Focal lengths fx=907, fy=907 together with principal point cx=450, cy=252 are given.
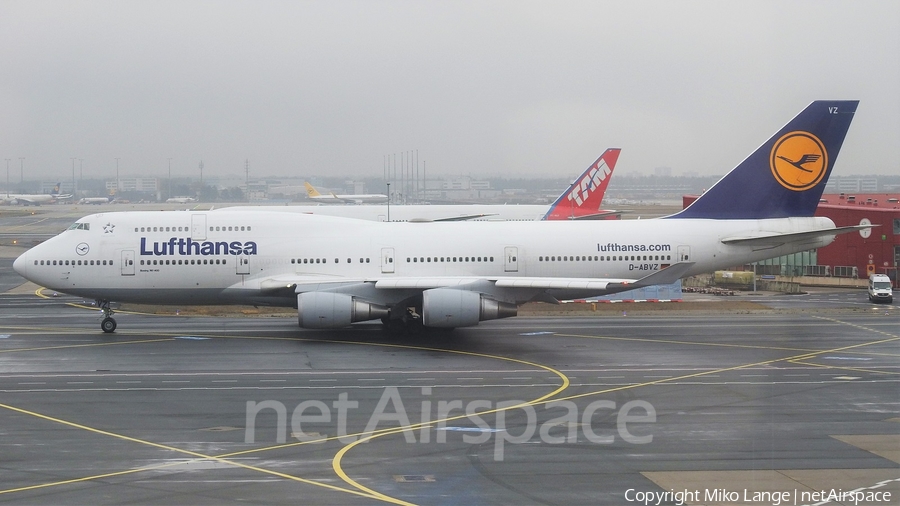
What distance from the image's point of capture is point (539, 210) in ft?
271

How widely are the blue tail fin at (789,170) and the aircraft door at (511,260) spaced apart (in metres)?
9.30

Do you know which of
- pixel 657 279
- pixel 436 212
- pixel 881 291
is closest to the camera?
pixel 657 279

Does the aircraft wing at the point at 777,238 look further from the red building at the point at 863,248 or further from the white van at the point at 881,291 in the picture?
the red building at the point at 863,248

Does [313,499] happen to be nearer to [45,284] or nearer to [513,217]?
[45,284]

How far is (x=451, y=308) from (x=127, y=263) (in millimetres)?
14538

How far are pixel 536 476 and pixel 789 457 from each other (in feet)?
18.8

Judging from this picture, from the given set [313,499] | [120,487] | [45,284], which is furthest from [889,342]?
[45,284]

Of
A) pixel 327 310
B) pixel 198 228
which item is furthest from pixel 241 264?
pixel 327 310

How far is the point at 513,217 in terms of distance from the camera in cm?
8169

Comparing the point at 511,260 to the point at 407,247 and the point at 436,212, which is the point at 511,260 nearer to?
the point at 407,247

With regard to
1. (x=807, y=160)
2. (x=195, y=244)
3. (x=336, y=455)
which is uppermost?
(x=807, y=160)

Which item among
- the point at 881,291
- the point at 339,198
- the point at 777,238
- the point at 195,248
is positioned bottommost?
the point at 881,291

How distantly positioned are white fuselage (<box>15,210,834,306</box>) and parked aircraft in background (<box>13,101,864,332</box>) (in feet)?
0.14

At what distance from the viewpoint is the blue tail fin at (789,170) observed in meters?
40.8
